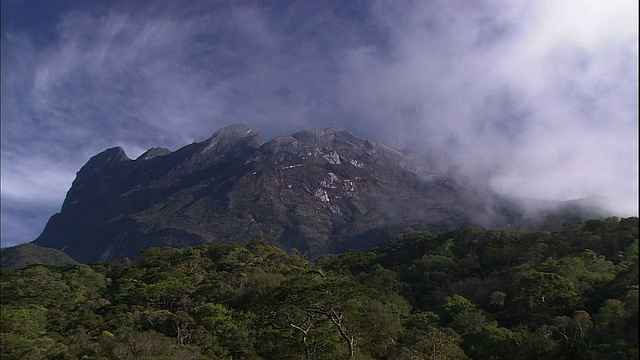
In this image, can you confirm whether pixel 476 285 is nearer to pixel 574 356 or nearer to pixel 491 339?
pixel 491 339

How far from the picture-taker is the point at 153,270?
7100 cm

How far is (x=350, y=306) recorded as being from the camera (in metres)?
30.7

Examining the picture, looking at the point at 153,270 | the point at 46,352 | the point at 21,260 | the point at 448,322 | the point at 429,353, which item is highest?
the point at 21,260

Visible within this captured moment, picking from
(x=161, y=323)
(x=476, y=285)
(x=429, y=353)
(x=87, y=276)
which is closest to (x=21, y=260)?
(x=87, y=276)

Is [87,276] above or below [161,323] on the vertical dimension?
above

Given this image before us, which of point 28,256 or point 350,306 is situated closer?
point 350,306

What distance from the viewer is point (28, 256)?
551 ft

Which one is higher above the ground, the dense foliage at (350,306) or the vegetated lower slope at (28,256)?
the vegetated lower slope at (28,256)

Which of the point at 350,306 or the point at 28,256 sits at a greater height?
the point at 28,256

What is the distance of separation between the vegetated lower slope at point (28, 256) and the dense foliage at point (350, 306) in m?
102

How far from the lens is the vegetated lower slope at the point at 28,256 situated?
162 metres

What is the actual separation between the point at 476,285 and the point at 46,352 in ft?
184

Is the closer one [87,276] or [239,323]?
[239,323]

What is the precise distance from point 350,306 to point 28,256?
583ft
